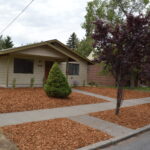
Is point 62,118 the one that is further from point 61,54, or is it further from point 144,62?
point 61,54

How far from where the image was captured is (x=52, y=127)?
5.92 meters

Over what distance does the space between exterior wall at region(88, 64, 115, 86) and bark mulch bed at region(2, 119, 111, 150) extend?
60.1 ft

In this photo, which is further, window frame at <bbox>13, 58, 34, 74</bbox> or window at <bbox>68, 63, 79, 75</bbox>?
window at <bbox>68, 63, 79, 75</bbox>

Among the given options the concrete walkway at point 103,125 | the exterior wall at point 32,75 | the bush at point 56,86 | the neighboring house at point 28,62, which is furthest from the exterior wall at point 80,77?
the concrete walkway at point 103,125

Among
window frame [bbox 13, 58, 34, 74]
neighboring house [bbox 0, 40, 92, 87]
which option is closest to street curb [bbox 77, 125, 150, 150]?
neighboring house [bbox 0, 40, 92, 87]

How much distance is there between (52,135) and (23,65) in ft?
38.3

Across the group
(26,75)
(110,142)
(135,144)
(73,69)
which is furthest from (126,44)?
(73,69)

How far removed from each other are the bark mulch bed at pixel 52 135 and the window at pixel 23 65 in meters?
10.1

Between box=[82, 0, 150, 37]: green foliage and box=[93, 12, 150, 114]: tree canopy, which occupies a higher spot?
box=[82, 0, 150, 37]: green foliage

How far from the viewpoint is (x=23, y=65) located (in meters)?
16.1

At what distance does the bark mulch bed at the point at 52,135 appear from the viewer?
4568 mm

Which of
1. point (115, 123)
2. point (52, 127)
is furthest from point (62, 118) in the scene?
point (115, 123)

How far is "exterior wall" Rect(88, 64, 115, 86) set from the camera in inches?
963

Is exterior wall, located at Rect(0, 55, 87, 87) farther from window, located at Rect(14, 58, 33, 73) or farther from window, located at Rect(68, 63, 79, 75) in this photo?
window, located at Rect(68, 63, 79, 75)
